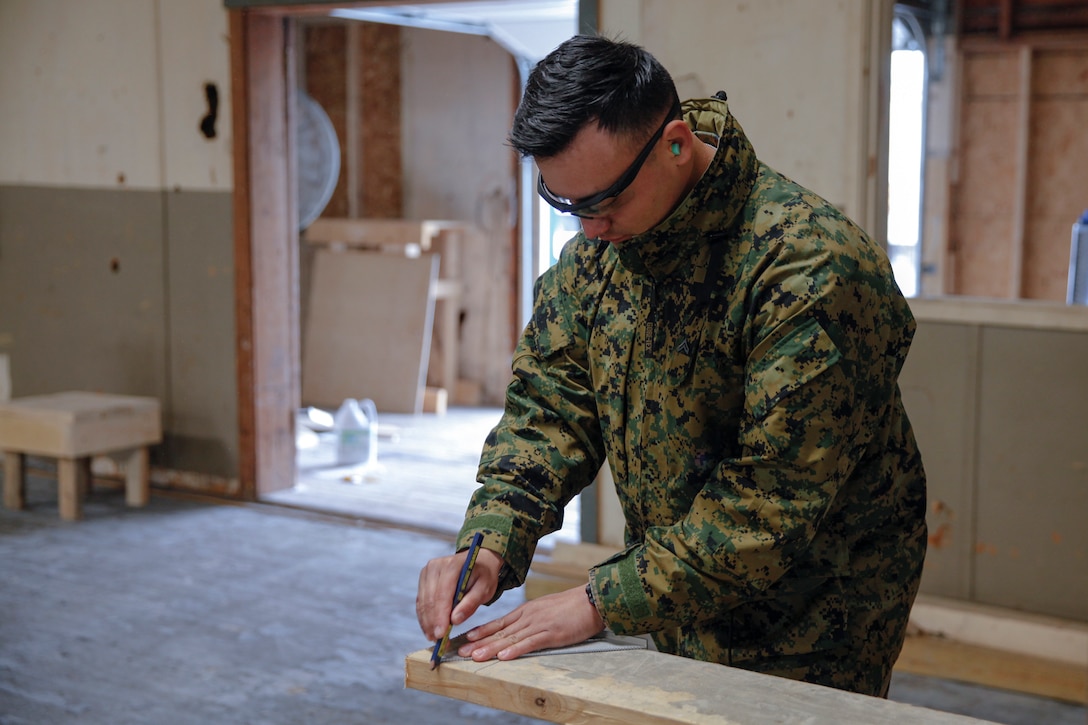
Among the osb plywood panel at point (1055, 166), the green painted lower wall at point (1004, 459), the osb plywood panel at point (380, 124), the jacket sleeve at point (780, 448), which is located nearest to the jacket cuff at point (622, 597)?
the jacket sleeve at point (780, 448)

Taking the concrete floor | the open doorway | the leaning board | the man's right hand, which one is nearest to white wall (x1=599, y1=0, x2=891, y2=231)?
the concrete floor

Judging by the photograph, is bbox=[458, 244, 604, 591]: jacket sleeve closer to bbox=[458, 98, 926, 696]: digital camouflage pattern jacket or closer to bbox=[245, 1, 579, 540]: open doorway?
bbox=[458, 98, 926, 696]: digital camouflage pattern jacket

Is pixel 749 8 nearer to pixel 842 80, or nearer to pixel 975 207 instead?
pixel 842 80

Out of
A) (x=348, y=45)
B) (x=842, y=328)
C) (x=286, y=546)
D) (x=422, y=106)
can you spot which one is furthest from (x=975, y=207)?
(x=842, y=328)

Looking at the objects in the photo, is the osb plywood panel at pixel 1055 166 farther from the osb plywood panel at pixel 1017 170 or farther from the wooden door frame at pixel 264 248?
the wooden door frame at pixel 264 248

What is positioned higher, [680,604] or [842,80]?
[842,80]

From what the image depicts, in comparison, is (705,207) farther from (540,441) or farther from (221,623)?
(221,623)

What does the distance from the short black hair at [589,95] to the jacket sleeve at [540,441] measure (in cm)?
34

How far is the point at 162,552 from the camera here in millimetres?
4305

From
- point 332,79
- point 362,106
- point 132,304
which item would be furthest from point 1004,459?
point 332,79

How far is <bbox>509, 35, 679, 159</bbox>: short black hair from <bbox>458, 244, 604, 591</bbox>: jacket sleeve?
345 mm

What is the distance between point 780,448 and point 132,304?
14.3 ft

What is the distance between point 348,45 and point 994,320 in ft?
17.4

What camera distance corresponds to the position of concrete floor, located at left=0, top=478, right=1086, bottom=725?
3.03 metres
